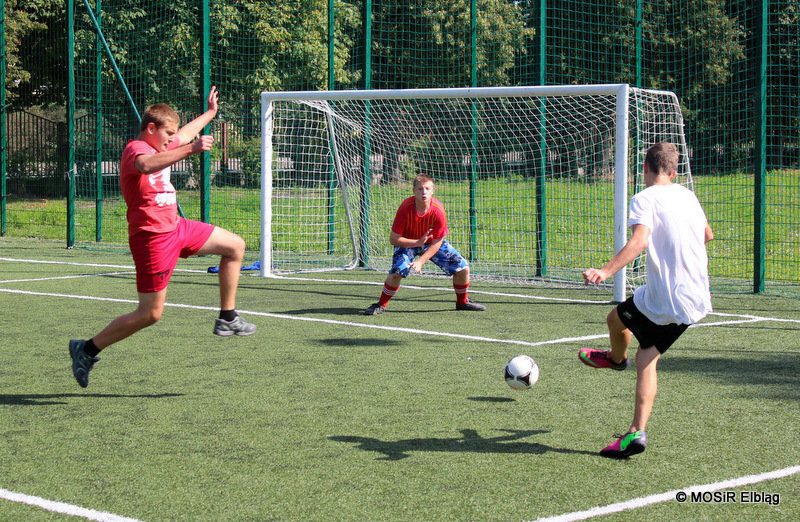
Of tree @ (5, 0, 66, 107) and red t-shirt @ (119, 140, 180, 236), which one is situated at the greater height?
tree @ (5, 0, 66, 107)

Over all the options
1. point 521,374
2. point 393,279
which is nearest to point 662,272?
point 521,374

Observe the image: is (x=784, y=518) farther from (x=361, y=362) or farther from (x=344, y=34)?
(x=344, y=34)

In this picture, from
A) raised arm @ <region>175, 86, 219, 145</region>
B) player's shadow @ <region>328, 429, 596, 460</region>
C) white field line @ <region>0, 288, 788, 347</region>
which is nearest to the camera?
player's shadow @ <region>328, 429, 596, 460</region>

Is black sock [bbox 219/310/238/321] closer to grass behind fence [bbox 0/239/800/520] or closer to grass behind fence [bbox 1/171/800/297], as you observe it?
grass behind fence [bbox 0/239/800/520]

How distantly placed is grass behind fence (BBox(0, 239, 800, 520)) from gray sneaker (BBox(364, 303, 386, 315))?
0.19 meters

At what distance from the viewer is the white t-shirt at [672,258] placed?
4746 mm

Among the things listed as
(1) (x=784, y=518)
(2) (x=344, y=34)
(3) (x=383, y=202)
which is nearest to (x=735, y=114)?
(3) (x=383, y=202)

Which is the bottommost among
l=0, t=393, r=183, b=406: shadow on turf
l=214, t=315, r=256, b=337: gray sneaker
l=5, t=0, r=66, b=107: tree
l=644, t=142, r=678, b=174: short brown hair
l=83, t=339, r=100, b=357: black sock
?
l=0, t=393, r=183, b=406: shadow on turf

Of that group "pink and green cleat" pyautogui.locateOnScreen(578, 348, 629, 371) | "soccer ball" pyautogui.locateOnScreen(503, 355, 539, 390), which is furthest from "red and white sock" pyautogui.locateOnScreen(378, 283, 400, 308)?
"pink and green cleat" pyautogui.locateOnScreen(578, 348, 629, 371)

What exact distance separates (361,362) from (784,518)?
148 inches

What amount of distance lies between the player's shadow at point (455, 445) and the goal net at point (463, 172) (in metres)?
7.00

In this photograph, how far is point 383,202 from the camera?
48.3 feet

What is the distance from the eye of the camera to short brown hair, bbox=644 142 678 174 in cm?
491

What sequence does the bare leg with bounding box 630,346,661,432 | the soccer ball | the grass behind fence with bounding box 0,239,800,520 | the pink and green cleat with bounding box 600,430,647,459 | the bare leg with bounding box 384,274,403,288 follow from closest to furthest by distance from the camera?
the grass behind fence with bounding box 0,239,800,520 → the pink and green cleat with bounding box 600,430,647,459 → the bare leg with bounding box 630,346,661,432 → the soccer ball → the bare leg with bounding box 384,274,403,288
